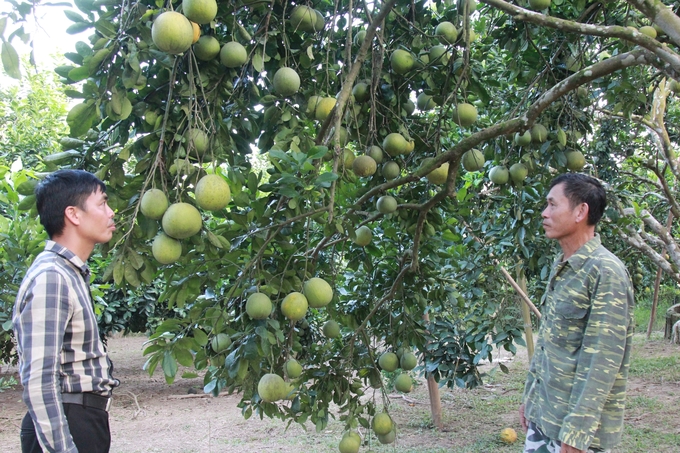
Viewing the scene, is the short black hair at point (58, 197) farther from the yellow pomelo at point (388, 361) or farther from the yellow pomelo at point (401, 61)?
the yellow pomelo at point (388, 361)

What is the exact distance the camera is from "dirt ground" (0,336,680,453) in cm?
517

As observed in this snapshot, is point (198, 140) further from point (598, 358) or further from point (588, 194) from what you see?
point (598, 358)

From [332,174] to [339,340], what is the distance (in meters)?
1.80

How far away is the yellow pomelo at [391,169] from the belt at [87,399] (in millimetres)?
1807

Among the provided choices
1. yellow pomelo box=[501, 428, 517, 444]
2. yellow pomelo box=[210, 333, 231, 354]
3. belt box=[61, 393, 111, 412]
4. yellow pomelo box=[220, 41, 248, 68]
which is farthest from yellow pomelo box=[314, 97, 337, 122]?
yellow pomelo box=[501, 428, 517, 444]

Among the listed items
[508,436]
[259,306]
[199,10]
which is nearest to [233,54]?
[199,10]

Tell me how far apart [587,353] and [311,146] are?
1.26 meters

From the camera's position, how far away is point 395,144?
265 cm

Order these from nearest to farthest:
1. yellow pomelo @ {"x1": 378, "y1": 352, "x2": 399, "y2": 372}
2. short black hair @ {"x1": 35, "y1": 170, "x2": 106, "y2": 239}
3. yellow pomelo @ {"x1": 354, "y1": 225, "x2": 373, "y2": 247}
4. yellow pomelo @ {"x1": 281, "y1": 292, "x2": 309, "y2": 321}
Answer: short black hair @ {"x1": 35, "y1": 170, "x2": 106, "y2": 239} < yellow pomelo @ {"x1": 281, "y1": 292, "x2": 309, "y2": 321} < yellow pomelo @ {"x1": 354, "y1": 225, "x2": 373, "y2": 247} < yellow pomelo @ {"x1": 378, "y1": 352, "x2": 399, "y2": 372}

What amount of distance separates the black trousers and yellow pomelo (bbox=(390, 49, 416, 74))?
6.60 ft

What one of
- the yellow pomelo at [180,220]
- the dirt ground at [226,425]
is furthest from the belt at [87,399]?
the dirt ground at [226,425]

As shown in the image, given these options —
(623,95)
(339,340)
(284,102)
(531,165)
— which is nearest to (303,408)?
(339,340)

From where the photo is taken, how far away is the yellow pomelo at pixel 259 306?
6.95ft

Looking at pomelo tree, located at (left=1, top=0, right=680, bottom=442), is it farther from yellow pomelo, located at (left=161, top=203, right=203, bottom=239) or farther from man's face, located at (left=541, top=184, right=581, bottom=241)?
man's face, located at (left=541, top=184, right=581, bottom=241)
